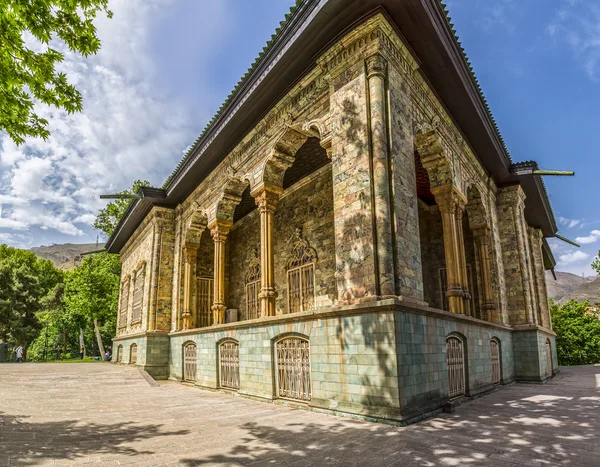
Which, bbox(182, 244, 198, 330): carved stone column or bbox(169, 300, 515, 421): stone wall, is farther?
bbox(182, 244, 198, 330): carved stone column

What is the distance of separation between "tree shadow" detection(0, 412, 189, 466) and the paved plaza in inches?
0.4

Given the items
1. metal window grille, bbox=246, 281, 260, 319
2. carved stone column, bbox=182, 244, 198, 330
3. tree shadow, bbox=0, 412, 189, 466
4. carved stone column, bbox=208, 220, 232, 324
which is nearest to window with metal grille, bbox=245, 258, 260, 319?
metal window grille, bbox=246, 281, 260, 319

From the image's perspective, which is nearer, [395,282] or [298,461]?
[298,461]

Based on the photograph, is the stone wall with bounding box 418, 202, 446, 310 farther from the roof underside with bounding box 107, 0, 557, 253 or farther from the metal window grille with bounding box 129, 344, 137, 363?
the metal window grille with bounding box 129, 344, 137, 363

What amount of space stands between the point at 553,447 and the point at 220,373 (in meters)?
7.14

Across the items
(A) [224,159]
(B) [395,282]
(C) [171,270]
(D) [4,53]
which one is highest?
(A) [224,159]

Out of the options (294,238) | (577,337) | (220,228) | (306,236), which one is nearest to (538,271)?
(306,236)

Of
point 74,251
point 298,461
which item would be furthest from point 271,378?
point 74,251

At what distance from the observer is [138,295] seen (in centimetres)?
1588

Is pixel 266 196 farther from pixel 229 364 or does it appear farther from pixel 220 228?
pixel 229 364

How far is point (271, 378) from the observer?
290 inches

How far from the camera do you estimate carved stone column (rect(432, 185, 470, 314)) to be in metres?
8.36

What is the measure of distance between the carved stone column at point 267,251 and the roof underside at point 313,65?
6.39 ft

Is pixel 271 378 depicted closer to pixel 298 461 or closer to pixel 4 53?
pixel 298 461
